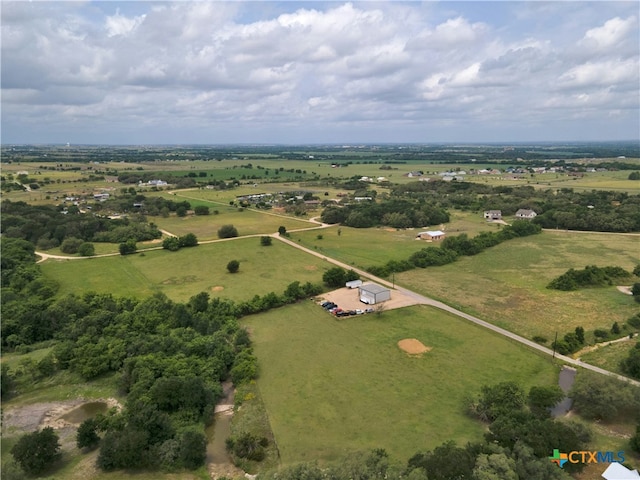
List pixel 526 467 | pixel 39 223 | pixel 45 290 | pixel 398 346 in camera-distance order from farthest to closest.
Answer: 1. pixel 39 223
2. pixel 45 290
3. pixel 398 346
4. pixel 526 467

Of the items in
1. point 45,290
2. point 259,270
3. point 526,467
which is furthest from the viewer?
point 259,270

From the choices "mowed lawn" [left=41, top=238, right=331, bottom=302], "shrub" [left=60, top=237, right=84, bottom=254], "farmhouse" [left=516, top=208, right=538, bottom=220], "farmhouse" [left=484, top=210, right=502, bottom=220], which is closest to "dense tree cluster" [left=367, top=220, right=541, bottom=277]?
"mowed lawn" [left=41, top=238, right=331, bottom=302]

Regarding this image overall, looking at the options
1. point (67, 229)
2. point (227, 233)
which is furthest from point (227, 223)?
point (67, 229)

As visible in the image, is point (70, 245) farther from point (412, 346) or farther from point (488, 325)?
point (488, 325)

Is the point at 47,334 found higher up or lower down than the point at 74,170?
lower down

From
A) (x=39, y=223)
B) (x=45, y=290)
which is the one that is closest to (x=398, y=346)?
(x=45, y=290)

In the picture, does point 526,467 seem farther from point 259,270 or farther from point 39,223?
point 39,223

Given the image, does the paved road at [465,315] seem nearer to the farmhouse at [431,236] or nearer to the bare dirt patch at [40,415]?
the farmhouse at [431,236]
